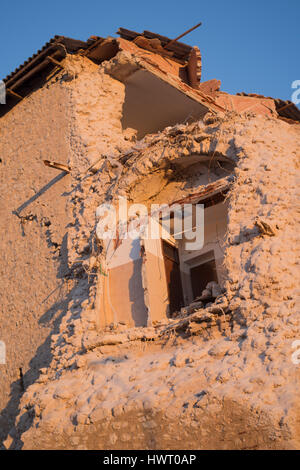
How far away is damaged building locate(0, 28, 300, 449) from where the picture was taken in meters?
5.63

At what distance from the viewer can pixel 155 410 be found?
561 cm

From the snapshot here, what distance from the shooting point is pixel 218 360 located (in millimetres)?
5875

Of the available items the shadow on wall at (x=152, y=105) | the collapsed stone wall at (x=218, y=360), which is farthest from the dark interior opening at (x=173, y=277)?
the shadow on wall at (x=152, y=105)

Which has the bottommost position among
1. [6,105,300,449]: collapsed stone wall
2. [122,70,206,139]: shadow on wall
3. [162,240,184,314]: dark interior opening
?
[6,105,300,449]: collapsed stone wall

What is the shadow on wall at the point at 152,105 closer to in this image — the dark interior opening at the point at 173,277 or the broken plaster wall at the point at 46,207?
the broken plaster wall at the point at 46,207

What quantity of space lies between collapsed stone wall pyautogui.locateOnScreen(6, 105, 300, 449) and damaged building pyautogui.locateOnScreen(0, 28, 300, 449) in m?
0.02

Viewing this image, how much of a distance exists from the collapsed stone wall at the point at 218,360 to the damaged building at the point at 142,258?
0.06 ft

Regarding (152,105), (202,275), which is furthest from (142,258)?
(152,105)

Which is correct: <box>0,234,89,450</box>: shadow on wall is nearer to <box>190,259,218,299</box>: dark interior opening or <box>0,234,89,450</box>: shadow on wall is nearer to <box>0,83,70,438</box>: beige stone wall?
<box>0,83,70,438</box>: beige stone wall

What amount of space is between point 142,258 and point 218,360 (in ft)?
8.15

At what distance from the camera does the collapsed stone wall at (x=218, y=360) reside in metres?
5.16

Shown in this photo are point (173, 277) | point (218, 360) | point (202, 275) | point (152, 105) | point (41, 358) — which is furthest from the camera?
point (152, 105)

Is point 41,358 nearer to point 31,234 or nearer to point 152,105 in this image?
point 31,234

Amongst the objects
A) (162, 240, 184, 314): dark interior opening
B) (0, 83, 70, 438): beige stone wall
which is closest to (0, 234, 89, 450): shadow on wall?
(0, 83, 70, 438): beige stone wall
